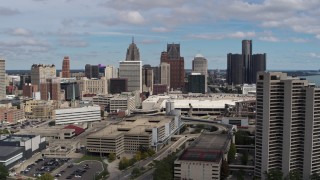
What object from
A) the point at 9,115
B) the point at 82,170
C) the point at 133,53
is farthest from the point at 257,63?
the point at 82,170

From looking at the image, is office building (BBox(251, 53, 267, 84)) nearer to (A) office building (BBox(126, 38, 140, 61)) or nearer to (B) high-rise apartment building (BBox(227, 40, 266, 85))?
(B) high-rise apartment building (BBox(227, 40, 266, 85))

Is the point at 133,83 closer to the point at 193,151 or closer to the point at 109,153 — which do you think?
the point at 109,153

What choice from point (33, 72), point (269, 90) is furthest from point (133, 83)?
point (269, 90)

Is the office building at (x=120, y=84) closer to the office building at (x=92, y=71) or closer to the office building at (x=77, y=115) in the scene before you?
the office building at (x=77, y=115)

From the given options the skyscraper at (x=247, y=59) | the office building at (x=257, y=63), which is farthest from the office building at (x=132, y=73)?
the office building at (x=257, y=63)

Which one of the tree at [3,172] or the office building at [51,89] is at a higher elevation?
the office building at [51,89]

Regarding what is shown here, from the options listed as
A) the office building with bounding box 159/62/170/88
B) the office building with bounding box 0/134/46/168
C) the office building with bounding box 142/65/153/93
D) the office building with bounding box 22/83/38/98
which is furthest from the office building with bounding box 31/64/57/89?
the office building with bounding box 0/134/46/168
